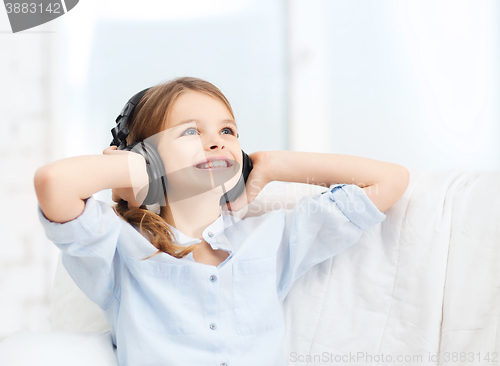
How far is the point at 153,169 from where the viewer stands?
787 mm

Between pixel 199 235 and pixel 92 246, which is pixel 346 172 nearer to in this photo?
pixel 199 235

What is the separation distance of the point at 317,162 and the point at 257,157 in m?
0.15

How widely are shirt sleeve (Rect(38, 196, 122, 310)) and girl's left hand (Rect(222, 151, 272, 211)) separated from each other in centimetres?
31

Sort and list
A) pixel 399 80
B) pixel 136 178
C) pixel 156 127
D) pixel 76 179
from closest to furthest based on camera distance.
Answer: pixel 76 179 → pixel 136 178 → pixel 156 127 → pixel 399 80

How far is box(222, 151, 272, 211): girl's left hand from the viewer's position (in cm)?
97

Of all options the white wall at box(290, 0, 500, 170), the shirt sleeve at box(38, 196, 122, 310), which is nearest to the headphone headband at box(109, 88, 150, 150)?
the shirt sleeve at box(38, 196, 122, 310)

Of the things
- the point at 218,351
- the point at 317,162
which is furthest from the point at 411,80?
the point at 218,351

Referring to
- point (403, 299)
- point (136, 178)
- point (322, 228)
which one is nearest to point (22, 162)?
point (136, 178)

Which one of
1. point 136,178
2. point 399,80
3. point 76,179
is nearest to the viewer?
point 76,179

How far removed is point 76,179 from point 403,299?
0.70m

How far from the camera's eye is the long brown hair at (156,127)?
0.82m

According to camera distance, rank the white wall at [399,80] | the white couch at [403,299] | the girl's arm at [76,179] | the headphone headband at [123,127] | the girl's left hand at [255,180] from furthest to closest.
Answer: the white wall at [399,80]
the girl's left hand at [255,180]
the headphone headband at [123,127]
the white couch at [403,299]
the girl's arm at [76,179]

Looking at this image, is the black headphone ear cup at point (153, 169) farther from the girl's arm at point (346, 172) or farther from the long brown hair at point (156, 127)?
the girl's arm at point (346, 172)

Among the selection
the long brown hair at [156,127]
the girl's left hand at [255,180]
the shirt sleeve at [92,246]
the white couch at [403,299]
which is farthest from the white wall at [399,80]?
the shirt sleeve at [92,246]
